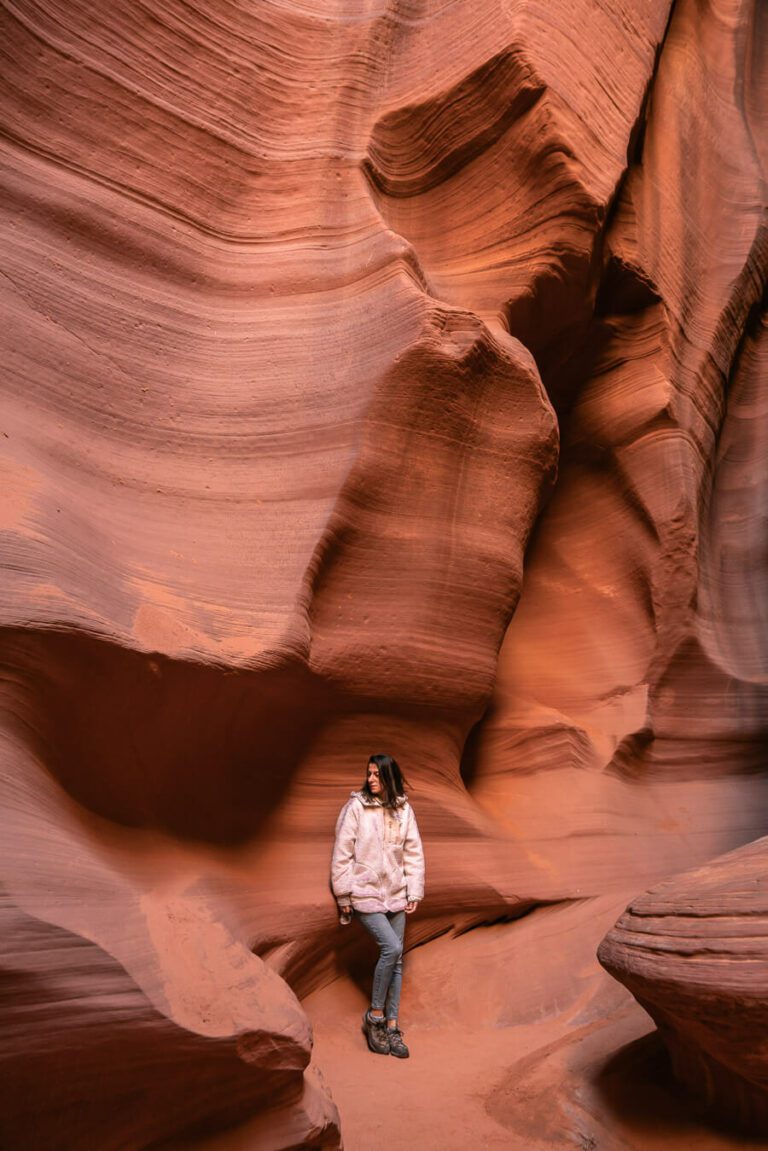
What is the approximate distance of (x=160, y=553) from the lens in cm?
469

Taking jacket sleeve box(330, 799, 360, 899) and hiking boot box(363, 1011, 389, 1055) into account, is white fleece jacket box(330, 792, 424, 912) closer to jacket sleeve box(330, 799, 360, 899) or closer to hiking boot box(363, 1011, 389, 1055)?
jacket sleeve box(330, 799, 360, 899)

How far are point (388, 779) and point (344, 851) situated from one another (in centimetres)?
44

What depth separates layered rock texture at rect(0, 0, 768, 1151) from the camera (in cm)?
384

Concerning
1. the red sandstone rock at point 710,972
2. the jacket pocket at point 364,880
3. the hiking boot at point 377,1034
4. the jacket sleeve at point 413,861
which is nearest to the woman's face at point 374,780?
the jacket sleeve at point 413,861

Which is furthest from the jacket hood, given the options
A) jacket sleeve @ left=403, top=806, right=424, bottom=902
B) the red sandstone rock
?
the red sandstone rock

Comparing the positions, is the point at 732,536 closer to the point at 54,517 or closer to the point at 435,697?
the point at 435,697

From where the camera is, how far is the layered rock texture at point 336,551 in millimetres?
3838

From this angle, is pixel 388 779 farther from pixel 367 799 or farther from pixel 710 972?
pixel 710 972

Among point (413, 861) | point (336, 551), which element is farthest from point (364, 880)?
point (336, 551)

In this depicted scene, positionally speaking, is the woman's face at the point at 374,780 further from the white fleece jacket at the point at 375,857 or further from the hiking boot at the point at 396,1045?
the hiking boot at the point at 396,1045

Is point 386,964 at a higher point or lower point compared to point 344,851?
lower

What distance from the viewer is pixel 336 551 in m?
5.24

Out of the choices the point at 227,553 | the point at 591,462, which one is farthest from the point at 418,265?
the point at 591,462

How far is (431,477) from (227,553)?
4.63 ft
